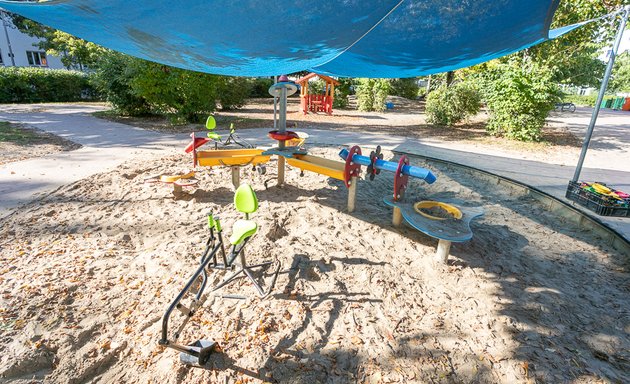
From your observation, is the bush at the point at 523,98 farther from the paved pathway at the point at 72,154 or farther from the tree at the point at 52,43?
the tree at the point at 52,43

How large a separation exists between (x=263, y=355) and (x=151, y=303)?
1079mm

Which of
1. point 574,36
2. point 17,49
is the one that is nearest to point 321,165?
point 574,36

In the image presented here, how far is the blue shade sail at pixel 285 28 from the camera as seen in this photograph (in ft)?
7.80

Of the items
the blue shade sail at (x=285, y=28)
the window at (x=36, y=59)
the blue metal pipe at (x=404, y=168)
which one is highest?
the window at (x=36, y=59)

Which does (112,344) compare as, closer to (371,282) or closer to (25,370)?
(25,370)

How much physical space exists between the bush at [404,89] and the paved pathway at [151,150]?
17.1 metres

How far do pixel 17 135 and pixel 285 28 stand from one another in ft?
31.3

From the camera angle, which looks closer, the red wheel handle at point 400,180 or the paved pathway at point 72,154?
the red wheel handle at point 400,180

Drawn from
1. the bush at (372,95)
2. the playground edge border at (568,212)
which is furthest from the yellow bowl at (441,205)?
the bush at (372,95)

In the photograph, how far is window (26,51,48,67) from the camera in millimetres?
28344

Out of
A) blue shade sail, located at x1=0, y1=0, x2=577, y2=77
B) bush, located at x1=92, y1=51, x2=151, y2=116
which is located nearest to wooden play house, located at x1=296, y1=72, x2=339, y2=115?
bush, located at x1=92, y1=51, x2=151, y2=116

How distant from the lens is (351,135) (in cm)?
1108

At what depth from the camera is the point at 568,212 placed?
4.90 meters

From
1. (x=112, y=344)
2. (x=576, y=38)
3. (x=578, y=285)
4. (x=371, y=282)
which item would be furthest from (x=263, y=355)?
(x=576, y=38)
